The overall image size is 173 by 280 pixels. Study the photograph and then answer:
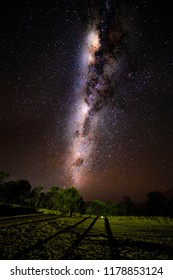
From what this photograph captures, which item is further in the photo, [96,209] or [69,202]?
[96,209]

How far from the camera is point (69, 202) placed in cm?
4569

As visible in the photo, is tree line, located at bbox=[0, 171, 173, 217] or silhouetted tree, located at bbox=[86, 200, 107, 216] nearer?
tree line, located at bbox=[0, 171, 173, 217]

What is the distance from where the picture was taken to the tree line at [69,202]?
47344 mm

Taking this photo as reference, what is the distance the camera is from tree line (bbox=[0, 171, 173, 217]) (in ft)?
155

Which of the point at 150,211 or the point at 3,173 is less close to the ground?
the point at 3,173

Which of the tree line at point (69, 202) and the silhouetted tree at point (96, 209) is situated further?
the silhouetted tree at point (96, 209)
